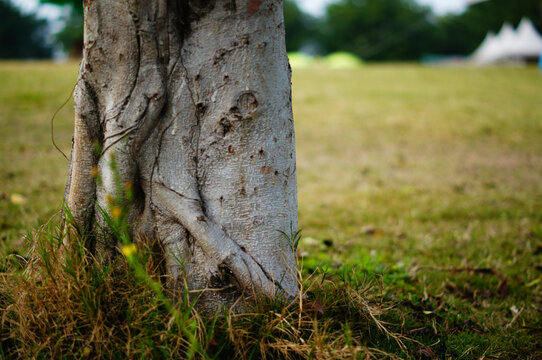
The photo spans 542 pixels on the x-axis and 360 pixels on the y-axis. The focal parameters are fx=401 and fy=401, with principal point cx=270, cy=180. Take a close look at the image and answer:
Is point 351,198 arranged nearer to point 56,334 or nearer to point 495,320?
point 495,320

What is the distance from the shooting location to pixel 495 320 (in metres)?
2.32

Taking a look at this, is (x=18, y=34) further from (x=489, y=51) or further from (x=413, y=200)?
(x=413, y=200)

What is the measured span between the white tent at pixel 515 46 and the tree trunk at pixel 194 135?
37.7m

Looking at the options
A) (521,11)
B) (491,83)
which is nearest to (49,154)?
(491,83)

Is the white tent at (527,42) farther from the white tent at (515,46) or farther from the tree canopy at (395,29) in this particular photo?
the tree canopy at (395,29)

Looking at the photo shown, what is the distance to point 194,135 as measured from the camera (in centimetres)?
185

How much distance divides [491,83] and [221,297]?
16.7 metres

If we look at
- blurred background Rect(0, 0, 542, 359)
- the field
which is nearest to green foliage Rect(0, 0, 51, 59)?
blurred background Rect(0, 0, 542, 359)

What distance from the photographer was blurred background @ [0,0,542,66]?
48.6 metres

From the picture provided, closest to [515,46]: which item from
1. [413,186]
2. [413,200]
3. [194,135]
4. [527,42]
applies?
[527,42]

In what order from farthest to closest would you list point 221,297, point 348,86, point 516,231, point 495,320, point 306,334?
point 348,86
point 516,231
point 495,320
point 221,297
point 306,334

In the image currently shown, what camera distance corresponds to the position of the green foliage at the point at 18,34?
153 ft

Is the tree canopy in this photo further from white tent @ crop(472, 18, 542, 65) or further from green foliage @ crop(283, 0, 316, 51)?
white tent @ crop(472, 18, 542, 65)

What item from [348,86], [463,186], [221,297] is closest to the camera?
[221,297]
